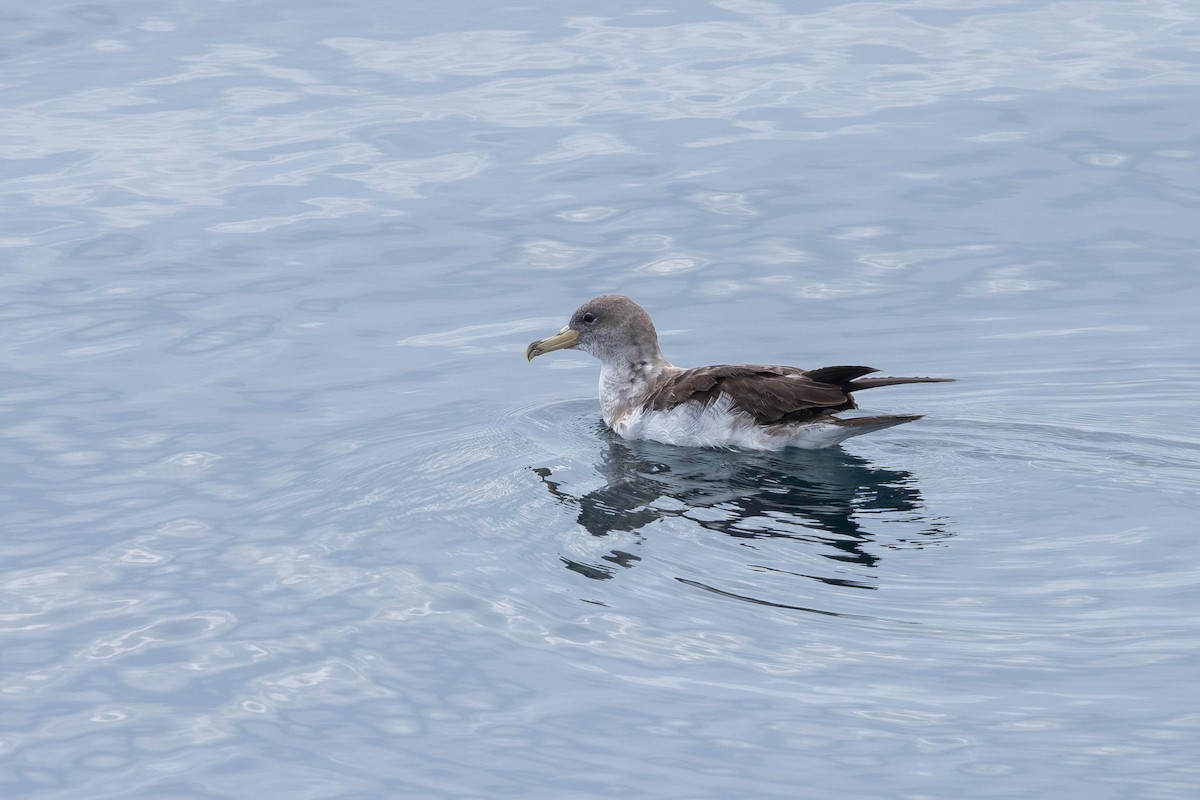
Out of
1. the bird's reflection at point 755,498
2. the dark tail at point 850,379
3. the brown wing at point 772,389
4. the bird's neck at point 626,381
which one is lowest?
the bird's reflection at point 755,498

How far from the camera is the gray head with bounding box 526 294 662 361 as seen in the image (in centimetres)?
1152

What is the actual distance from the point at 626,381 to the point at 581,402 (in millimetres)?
585

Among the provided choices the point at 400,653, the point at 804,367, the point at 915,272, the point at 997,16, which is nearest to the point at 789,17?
the point at 997,16

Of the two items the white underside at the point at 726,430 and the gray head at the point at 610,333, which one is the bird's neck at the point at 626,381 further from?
the white underside at the point at 726,430

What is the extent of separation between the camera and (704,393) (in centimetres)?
1051

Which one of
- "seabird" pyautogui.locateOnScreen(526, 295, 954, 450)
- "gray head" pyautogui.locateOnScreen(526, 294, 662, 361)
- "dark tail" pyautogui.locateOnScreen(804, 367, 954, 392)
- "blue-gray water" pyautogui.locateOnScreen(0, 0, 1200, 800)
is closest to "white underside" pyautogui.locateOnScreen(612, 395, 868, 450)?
"seabird" pyautogui.locateOnScreen(526, 295, 954, 450)

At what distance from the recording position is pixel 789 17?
1858cm

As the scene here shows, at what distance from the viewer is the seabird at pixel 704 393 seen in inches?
396

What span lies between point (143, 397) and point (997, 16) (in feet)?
37.4

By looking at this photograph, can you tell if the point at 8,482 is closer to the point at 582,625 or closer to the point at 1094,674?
the point at 582,625

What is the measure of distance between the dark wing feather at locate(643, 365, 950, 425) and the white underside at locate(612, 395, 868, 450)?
6cm

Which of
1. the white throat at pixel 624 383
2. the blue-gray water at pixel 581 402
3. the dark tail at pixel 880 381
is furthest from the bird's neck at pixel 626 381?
the dark tail at pixel 880 381

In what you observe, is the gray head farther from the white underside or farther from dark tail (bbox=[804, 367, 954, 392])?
dark tail (bbox=[804, 367, 954, 392])

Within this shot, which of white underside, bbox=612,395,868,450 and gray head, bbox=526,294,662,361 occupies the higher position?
gray head, bbox=526,294,662,361
